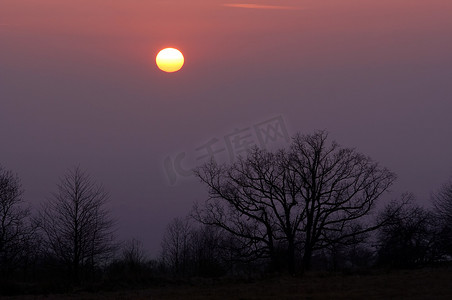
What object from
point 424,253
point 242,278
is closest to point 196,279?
point 242,278

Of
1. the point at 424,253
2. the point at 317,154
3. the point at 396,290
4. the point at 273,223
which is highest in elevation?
the point at 317,154

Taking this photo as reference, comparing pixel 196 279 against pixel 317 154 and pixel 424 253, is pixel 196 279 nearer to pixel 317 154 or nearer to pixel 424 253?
pixel 317 154

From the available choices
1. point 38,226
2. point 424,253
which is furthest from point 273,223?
point 38,226

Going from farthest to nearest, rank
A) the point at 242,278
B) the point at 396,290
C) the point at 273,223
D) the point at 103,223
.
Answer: the point at 273,223 → the point at 103,223 → the point at 242,278 → the point at 396,290

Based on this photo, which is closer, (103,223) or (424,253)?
(103,223)

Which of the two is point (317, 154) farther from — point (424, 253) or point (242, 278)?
point (242, 278)

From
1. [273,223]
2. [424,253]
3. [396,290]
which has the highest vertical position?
[273,223]

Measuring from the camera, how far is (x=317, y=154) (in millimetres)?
41031

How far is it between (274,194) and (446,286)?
21252 mm

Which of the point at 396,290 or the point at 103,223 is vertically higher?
the point at 103,223

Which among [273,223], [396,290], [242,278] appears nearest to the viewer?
[396,290]

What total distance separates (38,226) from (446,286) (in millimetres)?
29813

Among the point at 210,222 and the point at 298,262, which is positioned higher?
the point at 210,222

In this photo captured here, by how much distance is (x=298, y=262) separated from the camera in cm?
4309
